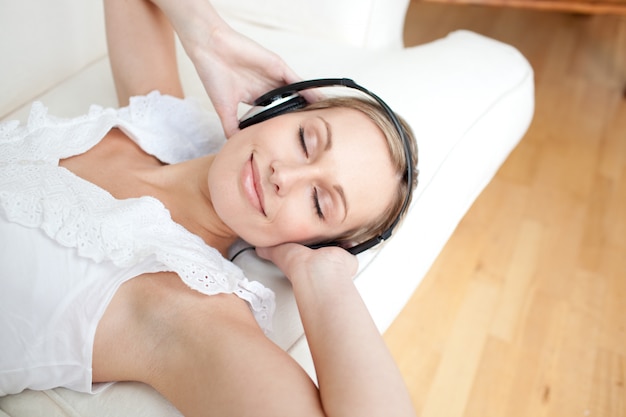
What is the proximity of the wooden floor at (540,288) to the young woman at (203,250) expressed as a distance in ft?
2.57

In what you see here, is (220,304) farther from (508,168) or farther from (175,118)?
(508,168)

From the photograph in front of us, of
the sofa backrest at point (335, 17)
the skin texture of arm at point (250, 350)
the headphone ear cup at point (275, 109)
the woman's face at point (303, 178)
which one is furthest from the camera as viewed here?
the sofa backrest at point (335, 17)

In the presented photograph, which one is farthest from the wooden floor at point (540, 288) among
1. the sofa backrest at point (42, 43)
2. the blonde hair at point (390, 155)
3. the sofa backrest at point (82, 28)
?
the sofa backrest at point (42, 43)

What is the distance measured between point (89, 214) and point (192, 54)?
453 mm

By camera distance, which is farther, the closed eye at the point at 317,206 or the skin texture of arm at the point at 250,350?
the closed eye at the point at 317,206

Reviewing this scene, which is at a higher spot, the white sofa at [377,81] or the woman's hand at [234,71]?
the woman's hand at [234,71]

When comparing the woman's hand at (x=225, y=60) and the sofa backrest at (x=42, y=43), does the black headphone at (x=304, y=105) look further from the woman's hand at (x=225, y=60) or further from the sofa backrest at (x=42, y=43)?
the sofa backrest at (x=42, y=43)

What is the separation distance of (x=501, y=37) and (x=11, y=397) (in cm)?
289

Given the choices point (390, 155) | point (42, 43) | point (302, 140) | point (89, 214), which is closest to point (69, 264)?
point (89, 214)

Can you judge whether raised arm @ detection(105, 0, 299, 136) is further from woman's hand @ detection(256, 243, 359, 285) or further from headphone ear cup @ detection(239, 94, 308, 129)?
woman's hand @ detection(256, 243, 359, 285)

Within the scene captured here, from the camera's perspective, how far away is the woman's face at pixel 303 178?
0.99 meters

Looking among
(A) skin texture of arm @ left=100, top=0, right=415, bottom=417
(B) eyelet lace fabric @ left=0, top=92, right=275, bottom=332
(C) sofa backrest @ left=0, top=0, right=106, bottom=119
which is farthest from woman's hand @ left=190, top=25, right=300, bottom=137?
(C) sofa backrest @ left=0, top=0, right=106, bottom=119

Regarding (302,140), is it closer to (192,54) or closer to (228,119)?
(228,119)

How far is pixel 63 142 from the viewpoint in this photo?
113 cm
